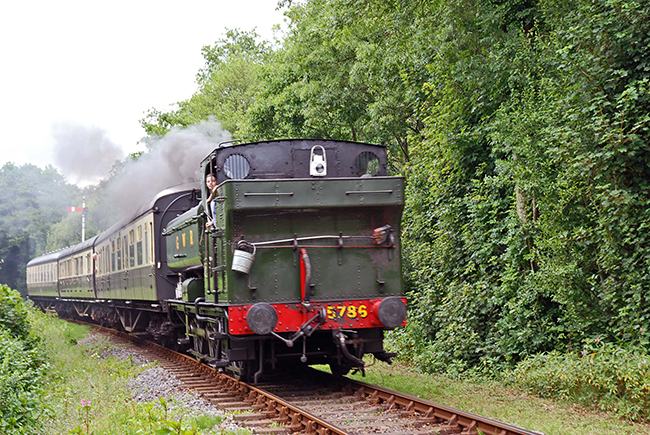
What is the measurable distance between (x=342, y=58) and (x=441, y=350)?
11339 mm

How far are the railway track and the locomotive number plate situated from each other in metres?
0.96

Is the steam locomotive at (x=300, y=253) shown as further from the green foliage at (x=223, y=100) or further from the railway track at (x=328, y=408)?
the green foliage at (x=223, y=100)

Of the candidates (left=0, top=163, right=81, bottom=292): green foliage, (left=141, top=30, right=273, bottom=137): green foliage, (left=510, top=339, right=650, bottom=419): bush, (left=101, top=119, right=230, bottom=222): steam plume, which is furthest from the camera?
(left=0, top=163, right=81, bottom=292): green foliage

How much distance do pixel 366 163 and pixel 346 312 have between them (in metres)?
2.21

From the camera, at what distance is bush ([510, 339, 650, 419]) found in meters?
7.21

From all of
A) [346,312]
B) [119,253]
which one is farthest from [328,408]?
[119,253]

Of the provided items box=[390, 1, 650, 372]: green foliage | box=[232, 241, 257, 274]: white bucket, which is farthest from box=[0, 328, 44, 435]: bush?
box=[390, 1, 650, 372]: green foliage

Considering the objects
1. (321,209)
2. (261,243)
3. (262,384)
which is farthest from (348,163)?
(262,384)

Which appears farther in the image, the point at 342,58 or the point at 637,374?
the point at 342,58

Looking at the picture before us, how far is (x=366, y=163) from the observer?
9.36 m

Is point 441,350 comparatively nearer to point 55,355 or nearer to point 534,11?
point 534,11

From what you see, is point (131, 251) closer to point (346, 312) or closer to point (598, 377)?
point (346, 312)

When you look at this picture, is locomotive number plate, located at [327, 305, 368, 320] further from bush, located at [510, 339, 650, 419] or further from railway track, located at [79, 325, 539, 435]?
bush, located at [510, 339, 650, 419]

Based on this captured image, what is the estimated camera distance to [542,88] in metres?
10.7
